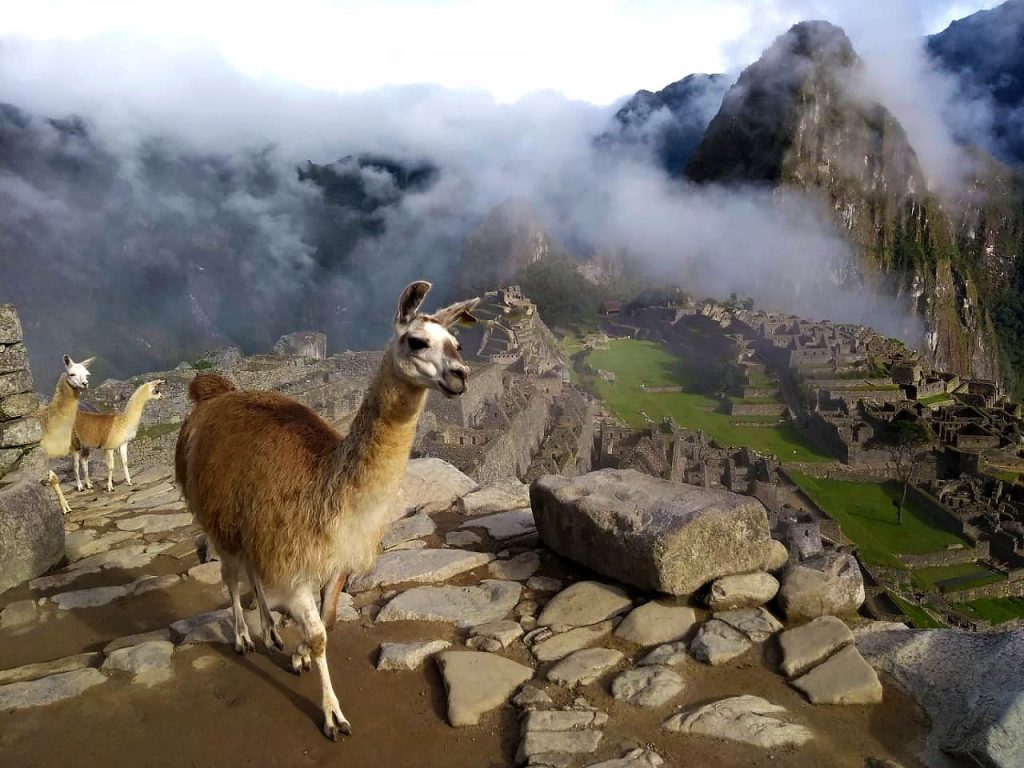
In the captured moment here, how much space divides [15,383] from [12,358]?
235 millimetres

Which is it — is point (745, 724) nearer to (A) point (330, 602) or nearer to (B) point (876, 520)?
(A) point (330, 602)

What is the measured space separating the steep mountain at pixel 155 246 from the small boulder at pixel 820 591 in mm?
30238

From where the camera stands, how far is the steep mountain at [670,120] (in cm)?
17150

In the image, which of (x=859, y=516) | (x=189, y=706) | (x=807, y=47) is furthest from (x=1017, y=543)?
(x=807, y=47)

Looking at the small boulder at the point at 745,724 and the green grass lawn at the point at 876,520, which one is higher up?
the small boulder at the point at 745,724

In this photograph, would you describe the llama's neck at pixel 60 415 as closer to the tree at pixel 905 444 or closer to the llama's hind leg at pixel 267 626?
the llama's hind leg at pixel 267 626

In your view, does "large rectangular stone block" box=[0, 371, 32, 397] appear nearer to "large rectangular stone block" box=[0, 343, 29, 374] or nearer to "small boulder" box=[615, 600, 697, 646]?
"large rectangular stone block" box=[0, 343, 29, 374]

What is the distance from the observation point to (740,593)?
4297mm

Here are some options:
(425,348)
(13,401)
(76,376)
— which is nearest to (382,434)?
(425,348)

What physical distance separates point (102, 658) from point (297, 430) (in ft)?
6.28

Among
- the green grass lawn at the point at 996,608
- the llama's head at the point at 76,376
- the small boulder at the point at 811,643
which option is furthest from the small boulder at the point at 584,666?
the green grass lawn at the point at 996,608

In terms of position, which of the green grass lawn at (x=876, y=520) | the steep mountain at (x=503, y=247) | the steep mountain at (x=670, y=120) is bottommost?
the green grass lawn at (x=876, y=520)

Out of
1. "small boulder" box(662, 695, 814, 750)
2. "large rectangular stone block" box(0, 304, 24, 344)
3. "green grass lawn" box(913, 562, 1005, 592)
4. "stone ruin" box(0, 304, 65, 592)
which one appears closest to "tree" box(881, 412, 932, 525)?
"green grass lawn" box(913, 562, 1005, 592)

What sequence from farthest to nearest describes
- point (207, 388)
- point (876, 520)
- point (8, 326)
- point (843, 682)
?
point (876, 520)
point (8, 326)
point (207, 388)
point (843, 682)
